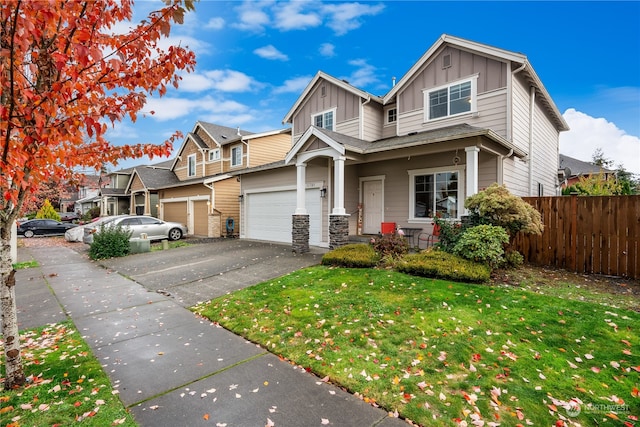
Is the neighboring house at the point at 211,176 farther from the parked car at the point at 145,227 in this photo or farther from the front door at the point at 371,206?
the front door at the point at 371,206

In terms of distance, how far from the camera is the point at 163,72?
3641 millimetres

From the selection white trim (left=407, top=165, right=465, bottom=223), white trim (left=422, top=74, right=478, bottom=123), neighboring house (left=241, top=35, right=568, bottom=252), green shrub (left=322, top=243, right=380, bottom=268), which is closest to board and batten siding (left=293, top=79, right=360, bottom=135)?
neighboring house (left=241, top=35, right=568, bottom=252)

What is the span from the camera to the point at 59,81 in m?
2.69

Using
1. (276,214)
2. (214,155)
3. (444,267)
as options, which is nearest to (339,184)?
(444,267)

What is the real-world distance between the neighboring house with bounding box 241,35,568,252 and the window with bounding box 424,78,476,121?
3cm

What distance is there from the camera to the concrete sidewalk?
109 inches

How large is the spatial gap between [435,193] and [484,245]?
3.73 meters

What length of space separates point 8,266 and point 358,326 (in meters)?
4.33

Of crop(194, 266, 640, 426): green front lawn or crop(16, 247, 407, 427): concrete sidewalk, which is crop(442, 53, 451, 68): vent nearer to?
crop(194, 266, 640, 426): green front lawn

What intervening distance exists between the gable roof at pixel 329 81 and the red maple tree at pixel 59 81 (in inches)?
392

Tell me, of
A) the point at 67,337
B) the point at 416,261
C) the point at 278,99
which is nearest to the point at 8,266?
the point at 67,337

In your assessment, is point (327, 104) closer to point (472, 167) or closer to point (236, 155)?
point (472, 167)

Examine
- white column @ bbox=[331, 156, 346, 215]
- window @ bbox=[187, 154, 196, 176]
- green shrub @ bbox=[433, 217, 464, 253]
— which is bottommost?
green shrub @ bbox=[433, 217, 464, 253]

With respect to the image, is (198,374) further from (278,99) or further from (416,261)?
(278,99)
